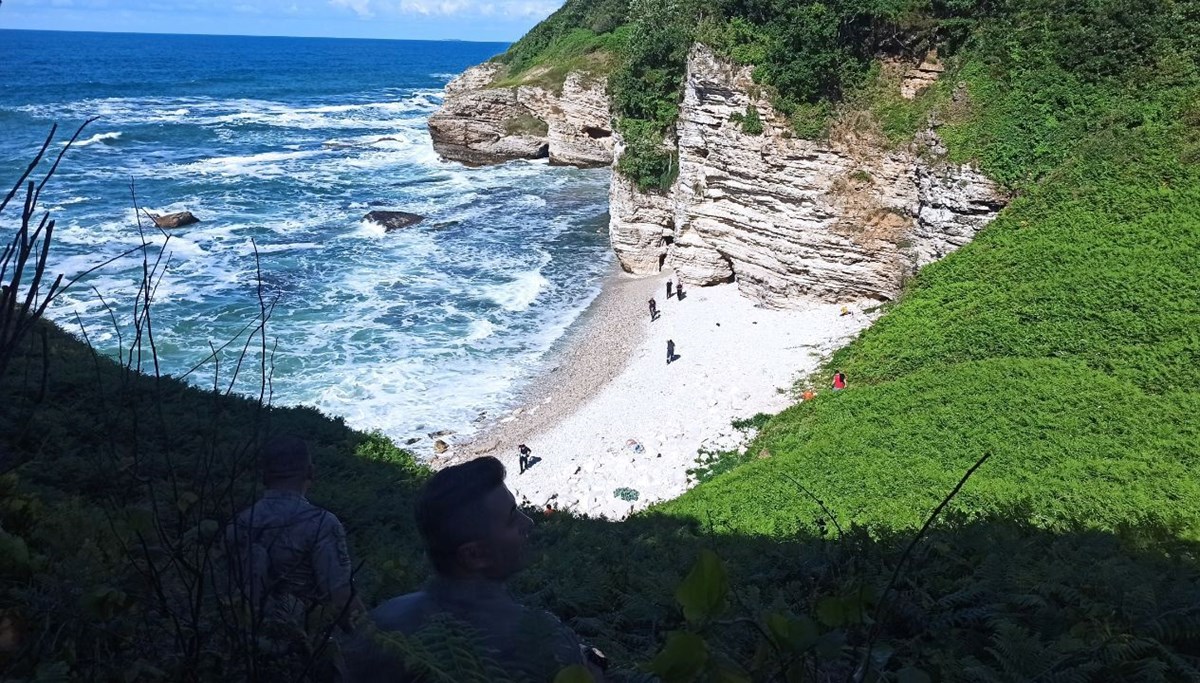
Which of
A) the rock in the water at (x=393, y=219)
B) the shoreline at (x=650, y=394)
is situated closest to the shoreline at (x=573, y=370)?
the shoreline at (x=650, y=394)

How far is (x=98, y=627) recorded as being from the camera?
8.83ft

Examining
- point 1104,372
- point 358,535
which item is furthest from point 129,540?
point 1104,372

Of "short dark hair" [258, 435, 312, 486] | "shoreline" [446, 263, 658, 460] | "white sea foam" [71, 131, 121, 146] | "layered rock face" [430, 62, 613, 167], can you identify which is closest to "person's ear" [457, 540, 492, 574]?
"short dark hair" [258, 435, 312, 486]

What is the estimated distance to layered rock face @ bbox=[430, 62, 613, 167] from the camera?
162 feet

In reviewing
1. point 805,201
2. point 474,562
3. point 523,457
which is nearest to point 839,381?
point 805,201

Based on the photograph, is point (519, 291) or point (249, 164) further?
point (249, 164)

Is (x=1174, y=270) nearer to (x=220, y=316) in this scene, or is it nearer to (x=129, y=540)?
(x=129, y=540)

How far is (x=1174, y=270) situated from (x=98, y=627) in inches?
696

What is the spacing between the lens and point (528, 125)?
5269 cm

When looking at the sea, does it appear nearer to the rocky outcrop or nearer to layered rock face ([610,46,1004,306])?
layered rock face ([610,46,1004,306])

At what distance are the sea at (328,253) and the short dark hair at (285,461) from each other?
645mm

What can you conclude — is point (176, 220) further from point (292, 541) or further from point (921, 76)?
point (292, 541)

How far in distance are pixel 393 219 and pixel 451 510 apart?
3919 cm

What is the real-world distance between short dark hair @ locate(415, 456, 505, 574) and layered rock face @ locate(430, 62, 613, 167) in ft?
156
